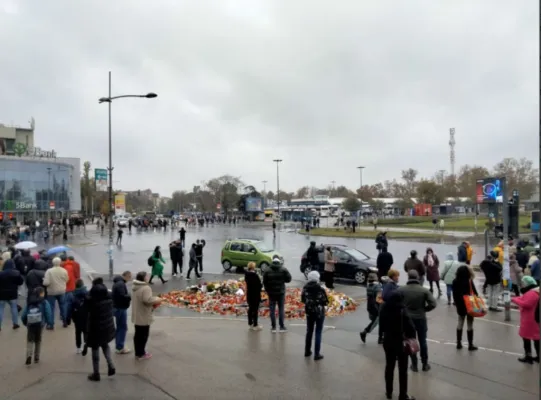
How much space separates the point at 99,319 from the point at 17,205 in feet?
203

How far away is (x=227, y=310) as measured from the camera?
11945mm

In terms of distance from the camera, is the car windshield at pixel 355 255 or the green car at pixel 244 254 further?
the green car at pixel 244 254

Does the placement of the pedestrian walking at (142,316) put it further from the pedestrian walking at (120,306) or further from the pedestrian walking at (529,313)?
the pedestrian walking at (529,313)

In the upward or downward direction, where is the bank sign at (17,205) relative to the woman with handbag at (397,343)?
upward

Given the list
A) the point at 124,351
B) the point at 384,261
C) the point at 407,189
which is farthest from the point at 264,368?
the point at 407,189

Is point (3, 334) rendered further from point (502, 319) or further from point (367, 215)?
point (367, 215)

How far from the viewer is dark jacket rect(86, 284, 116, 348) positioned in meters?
6.60

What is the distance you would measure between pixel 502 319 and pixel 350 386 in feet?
19.2

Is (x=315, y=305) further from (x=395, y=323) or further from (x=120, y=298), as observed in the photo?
(x=120, y=298)

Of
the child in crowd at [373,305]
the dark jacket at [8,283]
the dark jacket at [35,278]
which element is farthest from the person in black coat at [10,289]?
the child in crowd at [373,305]

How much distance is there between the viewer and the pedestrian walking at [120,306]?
25.4 feet

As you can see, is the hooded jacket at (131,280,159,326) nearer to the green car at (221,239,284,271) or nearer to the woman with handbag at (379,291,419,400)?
the woman with handbag at (379,291,419,400)

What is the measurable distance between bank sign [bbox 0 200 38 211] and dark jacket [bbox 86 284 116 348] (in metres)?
60.4

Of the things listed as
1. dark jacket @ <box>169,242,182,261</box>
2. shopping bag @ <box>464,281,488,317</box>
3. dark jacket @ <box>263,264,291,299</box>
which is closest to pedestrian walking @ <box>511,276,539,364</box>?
shopping bag @ <box>464,281,488,317</box>
